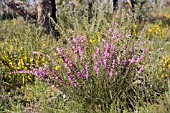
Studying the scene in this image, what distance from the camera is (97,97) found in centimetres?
264

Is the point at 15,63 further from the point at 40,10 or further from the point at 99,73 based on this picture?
the point at 40,10

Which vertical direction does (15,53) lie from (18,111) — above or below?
above

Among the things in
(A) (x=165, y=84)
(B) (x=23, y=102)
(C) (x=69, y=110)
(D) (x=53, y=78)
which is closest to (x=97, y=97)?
(C) (x=69, y=110)

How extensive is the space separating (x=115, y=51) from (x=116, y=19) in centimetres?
84

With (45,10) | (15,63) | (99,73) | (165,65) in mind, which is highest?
(45,10)

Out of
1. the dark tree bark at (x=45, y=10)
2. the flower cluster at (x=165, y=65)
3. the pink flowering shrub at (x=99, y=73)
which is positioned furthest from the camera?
the dark tree bark at (x=45, y=10)

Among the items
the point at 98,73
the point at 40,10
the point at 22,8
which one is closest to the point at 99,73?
the point at 98,73

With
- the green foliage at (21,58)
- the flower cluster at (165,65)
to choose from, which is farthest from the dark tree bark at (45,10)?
the flower cluster at (165,65)

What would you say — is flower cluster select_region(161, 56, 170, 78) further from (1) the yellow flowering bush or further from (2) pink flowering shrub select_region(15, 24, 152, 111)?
(1) the yellow flowering bush

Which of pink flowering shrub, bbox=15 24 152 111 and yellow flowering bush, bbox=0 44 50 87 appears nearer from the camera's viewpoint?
pink flowering shrub, bbox=15 24 152 111

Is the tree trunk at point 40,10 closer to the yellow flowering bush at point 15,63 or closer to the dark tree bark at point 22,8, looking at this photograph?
the dark tree bark at point 22,8

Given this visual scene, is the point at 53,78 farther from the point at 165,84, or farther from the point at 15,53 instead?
the point at 15,53

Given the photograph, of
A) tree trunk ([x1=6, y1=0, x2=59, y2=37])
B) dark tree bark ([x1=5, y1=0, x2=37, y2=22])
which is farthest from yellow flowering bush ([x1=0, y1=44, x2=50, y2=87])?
dark tree bark ([x1=5, y1=0, x2=37, y2=22])

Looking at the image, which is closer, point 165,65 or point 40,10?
point 165,65
